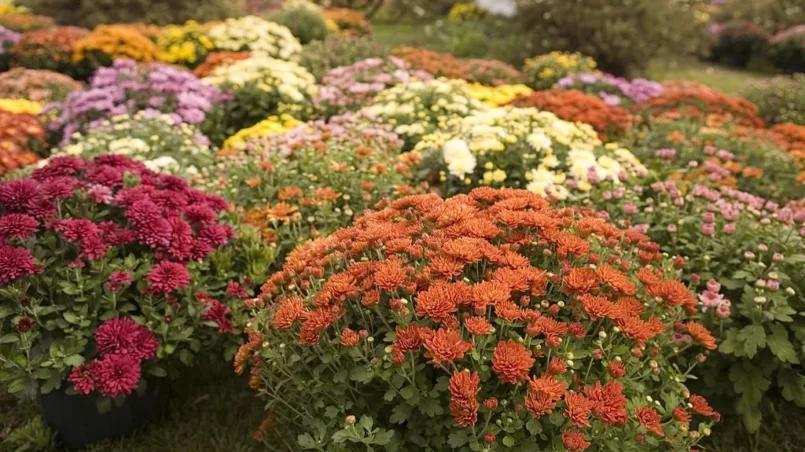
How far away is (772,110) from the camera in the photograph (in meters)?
7.39

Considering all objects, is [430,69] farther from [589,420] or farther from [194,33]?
[589,420]

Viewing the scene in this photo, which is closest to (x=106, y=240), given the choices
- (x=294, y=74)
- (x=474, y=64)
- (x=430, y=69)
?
(x=294, y=74)

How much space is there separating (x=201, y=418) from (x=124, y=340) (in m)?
0.72

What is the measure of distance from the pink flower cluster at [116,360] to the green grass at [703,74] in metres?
11.3

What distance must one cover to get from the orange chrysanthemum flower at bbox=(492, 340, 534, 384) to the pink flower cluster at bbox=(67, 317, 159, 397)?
1.48 m

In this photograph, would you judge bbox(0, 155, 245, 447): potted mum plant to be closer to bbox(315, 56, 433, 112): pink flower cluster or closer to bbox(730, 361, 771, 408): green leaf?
bbox(730, 361, 771, 408): green leaf

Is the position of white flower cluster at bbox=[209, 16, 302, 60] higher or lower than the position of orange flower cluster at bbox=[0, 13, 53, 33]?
higher

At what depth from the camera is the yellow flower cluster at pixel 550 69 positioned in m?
8.48

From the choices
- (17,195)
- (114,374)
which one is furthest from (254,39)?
(114,374)

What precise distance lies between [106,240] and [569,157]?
2.61 meters

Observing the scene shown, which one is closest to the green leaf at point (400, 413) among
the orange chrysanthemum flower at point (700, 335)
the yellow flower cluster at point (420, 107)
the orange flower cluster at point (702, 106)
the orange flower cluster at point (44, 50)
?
the orange chrysanthemum flower at point (700, 335)

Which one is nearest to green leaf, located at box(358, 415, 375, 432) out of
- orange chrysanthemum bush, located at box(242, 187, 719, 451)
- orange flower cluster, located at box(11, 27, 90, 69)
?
orange chrysanthemum bush, located at box(242, 187, 719, 451)

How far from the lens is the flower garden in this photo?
1964 mm

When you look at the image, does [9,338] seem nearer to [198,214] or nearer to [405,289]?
[198,214]
